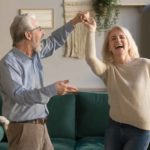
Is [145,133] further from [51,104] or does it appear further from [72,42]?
[72,42]

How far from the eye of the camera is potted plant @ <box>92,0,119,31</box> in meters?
3.83

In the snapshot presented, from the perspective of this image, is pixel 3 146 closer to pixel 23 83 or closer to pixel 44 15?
pixel 23 83

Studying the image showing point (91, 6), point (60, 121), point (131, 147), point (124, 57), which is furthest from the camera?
point (91, 6)

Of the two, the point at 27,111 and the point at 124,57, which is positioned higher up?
the point at 124,57

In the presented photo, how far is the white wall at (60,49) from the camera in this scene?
154 inches

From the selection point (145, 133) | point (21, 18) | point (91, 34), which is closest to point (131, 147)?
point (145, 133)

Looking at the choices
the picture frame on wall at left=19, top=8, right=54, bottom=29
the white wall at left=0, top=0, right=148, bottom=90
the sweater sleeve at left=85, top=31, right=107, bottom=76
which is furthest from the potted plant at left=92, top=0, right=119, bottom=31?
the sweater sleeve at left=85, top=31, right=107, bottom=76

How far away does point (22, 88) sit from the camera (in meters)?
1.79

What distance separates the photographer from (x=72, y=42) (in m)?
3.97

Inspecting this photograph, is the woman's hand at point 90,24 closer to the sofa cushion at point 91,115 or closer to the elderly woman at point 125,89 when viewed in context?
the elderly woman at point 125,89

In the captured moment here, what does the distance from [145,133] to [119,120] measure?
0.53 ft

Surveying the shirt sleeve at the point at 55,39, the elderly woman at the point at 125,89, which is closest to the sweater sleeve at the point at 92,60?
the elderly woman at the point at 125,89

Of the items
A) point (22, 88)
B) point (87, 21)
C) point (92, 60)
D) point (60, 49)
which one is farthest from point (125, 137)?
point (60, 49)

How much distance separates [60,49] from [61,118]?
3.13ft
